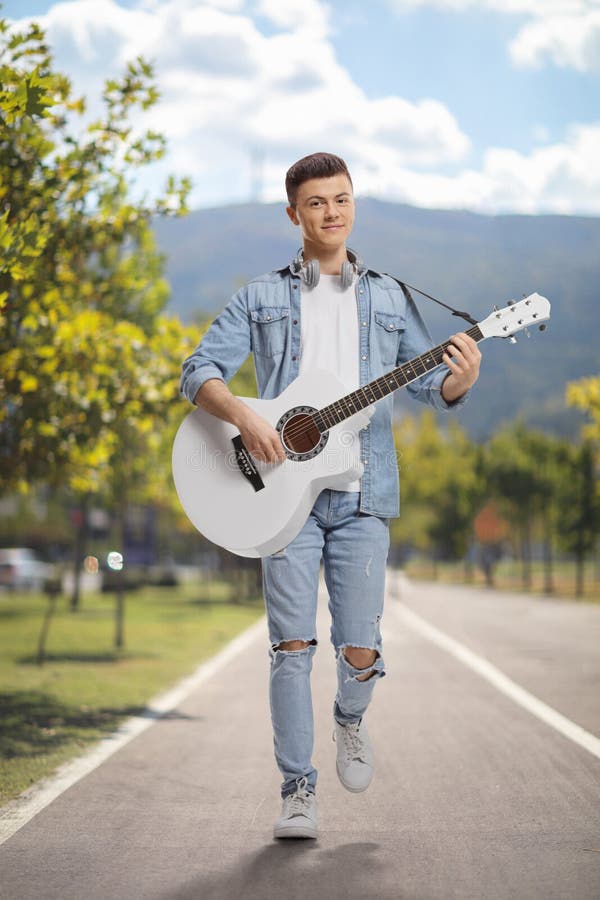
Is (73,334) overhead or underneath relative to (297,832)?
overhead

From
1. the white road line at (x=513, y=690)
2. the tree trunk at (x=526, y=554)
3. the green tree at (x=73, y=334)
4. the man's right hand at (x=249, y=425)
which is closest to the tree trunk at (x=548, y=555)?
the tree trunk at (x=526, y=554)

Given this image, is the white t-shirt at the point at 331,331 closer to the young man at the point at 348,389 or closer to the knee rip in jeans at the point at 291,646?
the young man at the point at 348,389

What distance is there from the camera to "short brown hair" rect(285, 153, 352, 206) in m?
4.92

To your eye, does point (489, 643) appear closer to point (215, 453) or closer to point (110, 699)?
point (110, 699)

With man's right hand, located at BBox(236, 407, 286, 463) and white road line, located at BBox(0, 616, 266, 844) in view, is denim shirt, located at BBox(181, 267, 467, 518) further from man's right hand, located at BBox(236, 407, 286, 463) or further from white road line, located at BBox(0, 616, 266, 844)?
white road line, located at BBox(0, 616, 266, 844)

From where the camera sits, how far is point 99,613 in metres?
29.7

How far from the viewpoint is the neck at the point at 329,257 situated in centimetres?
505

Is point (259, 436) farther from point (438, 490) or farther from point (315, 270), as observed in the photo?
point (438, 490)

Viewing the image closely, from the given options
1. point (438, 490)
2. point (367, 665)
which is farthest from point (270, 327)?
point (438, 490)

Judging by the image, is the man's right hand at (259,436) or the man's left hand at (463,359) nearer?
the man's right hand at (259,436)

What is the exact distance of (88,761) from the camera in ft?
22.7

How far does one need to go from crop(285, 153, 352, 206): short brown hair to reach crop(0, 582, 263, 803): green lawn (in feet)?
9.56

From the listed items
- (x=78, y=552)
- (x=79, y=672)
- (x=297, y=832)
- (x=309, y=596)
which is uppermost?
(x=309, y=596)

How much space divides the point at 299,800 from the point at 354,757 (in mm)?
332
